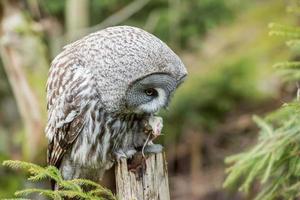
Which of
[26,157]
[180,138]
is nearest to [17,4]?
[26,157]

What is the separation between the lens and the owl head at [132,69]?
415cm

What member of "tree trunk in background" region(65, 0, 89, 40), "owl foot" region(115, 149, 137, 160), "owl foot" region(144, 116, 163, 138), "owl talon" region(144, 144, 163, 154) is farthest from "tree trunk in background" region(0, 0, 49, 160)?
"owl talon" region(144, 144, 163, 154)

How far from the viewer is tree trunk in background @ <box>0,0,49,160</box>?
831 cm

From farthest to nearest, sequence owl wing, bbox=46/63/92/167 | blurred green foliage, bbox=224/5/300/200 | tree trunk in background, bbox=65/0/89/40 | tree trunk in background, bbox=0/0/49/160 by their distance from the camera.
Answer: tree trunk in background, bbox=65/0/89/40
tree trunk in background, bbox=0/0/49/160
owl wing, bbox=46/63/92/167
blurred green foliage, bbox=224/5/300/200

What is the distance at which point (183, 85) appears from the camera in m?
10.5

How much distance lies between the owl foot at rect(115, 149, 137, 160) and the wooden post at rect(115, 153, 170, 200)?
1.13ft

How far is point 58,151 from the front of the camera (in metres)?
5.04

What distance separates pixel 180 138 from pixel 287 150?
22.0 feet

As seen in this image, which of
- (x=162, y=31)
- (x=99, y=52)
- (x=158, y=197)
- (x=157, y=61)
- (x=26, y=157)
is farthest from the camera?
(x=162, y=31)

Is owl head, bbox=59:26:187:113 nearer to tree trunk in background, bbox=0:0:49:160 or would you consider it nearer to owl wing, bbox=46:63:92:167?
owl wing, bbox=46:63:92:167

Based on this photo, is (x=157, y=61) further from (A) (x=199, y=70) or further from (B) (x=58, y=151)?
(A) (x=199, y=70)

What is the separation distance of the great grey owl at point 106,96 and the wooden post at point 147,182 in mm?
115

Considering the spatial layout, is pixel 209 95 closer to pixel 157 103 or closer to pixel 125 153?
pixel 125 153

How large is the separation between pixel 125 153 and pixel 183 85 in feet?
19.9
